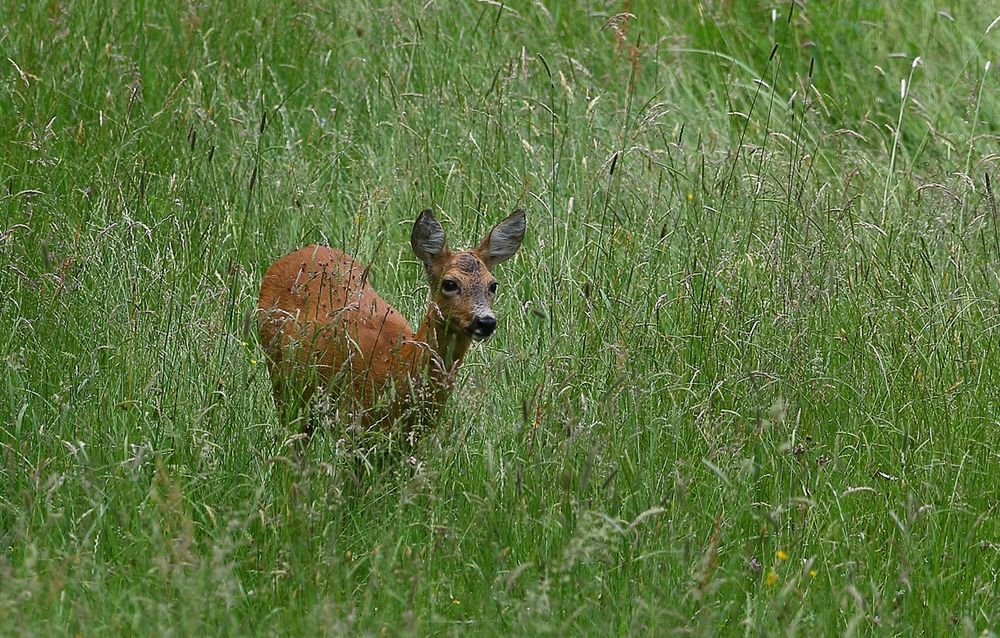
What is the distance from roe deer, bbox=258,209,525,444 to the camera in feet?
13.4

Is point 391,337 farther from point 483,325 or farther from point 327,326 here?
point 327,326

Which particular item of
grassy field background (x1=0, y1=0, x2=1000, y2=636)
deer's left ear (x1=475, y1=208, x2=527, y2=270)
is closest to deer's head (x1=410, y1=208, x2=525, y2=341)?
deer's left ear (x1=475, y1=208, x2=527, y2=270)

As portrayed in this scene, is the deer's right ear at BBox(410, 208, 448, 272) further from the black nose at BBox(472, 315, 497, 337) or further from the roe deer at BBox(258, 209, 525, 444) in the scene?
the black nose at BBox(472, 315, 497, 337)

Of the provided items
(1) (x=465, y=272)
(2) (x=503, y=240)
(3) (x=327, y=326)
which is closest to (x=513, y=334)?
(2) (x=503, y=240)

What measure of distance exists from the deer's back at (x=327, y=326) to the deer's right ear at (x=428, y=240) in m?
0.20

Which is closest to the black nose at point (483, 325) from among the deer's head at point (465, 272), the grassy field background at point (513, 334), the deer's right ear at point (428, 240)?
the deer's head at point (465, 272)

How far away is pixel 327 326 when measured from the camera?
3885mm

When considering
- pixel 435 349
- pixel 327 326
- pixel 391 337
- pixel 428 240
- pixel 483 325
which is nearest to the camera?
pixel 327 326

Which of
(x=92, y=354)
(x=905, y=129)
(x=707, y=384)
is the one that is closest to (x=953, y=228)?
(x=707, y=384)

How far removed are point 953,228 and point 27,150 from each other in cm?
318

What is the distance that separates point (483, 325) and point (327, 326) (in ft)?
1.55

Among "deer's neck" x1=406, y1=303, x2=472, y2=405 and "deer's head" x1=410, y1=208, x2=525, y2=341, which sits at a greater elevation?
"deer's head" x1=410, y1=208, x2=525, y2=341

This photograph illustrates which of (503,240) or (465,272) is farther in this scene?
(503,240)

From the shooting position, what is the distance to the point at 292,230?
5676 mm
